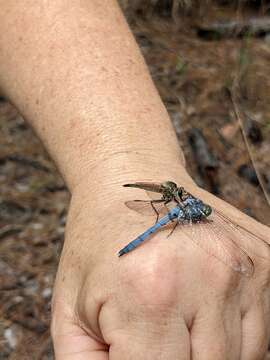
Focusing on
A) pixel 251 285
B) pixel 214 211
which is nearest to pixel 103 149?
pixel 214 211

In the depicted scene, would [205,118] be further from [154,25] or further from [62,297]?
[62,297]

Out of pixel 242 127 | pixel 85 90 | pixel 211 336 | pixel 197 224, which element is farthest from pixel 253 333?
pixel 242 127

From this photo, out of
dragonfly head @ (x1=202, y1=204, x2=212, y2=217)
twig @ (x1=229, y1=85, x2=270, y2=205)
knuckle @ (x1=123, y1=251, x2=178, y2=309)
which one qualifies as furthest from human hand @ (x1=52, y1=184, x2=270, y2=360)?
twig @ (x1=229, y1=85, x2=270, y2=205)

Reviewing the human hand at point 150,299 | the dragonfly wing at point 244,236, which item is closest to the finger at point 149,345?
the human hand at point 150,299

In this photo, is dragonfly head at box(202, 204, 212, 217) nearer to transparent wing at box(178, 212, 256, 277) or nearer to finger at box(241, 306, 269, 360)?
transparent wing at box(178, 212, 256, 277)

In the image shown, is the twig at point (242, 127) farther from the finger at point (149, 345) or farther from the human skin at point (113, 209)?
the finger at point (149, 345)

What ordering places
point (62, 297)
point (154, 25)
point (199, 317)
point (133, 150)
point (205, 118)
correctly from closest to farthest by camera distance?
point (199, 317), point (62, 297), point (133, 150), point (205, 118), point (154, 25)
